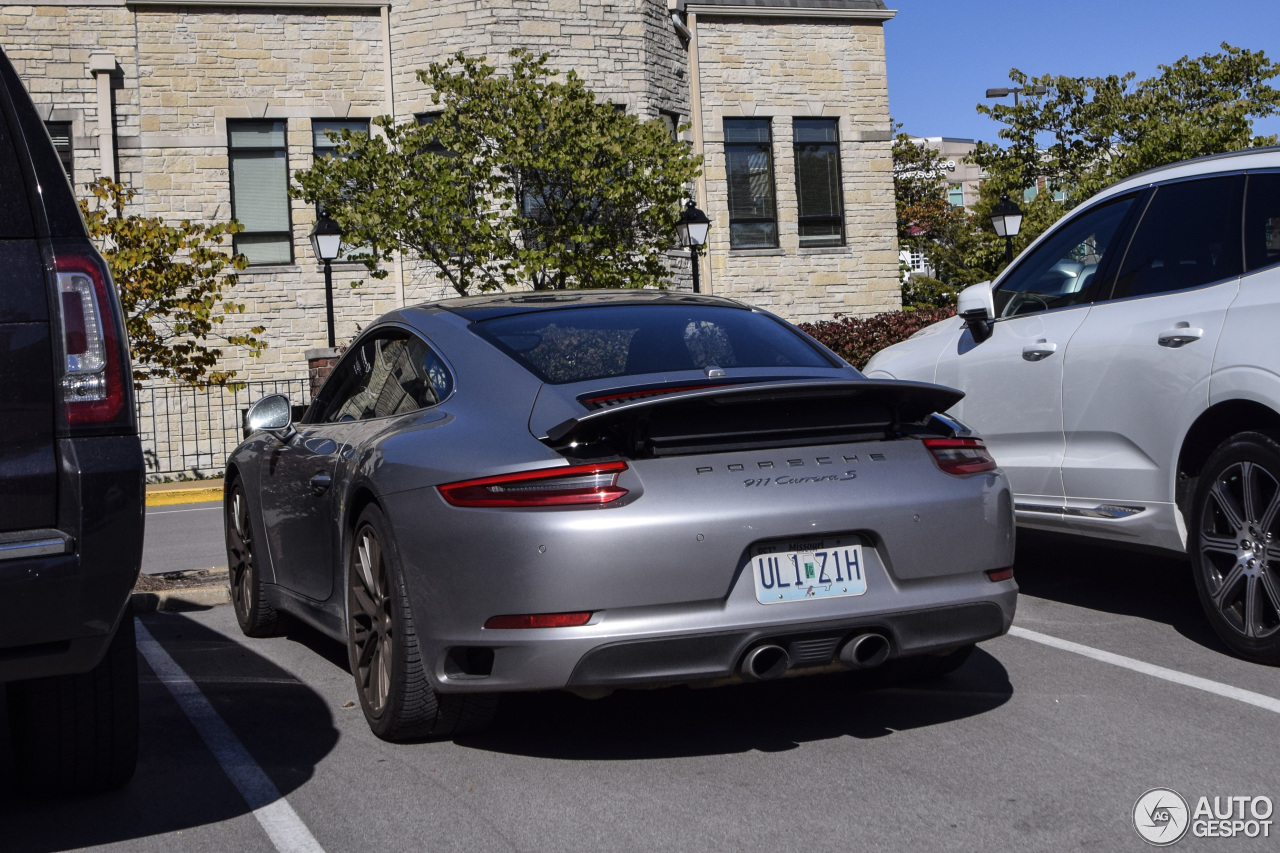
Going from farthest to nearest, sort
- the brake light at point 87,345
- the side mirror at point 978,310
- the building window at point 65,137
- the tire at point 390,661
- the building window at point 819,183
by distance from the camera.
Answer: the building window at point 819,183
the building window at point 65,137
the side mirror at point 978,310
the tire at point 390,661
the brake light at point 87,345

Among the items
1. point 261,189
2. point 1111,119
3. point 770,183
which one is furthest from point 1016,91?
point 261,189

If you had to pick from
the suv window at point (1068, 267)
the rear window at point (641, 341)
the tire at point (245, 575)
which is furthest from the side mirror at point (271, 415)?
the suv window at point (1068, 267)

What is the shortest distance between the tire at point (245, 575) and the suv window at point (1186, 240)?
4151mm

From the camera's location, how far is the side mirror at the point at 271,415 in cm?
564

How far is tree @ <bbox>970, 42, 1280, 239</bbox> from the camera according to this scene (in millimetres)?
29344

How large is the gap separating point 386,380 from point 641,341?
1.08m

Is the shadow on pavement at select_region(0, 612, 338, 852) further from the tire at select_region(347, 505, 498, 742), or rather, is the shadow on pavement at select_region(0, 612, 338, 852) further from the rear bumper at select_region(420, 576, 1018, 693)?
the rear bumper at select_region(420, 576, 1018, 693)

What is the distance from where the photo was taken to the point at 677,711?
477 centimetres

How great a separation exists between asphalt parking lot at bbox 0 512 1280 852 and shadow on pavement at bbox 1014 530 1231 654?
305 mm

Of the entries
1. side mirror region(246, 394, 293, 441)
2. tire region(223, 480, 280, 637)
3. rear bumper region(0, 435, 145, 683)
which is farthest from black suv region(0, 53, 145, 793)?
tire region(223, 480, 280, 637)

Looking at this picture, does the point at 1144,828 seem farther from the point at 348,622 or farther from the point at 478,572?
the point at 348,622

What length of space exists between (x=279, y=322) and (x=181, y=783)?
63.4 feet

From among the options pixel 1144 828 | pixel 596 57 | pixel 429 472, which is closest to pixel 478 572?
pixel 429 472

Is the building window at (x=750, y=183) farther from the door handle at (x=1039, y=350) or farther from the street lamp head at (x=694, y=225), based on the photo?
the door handle at (x=1039, y=350)
